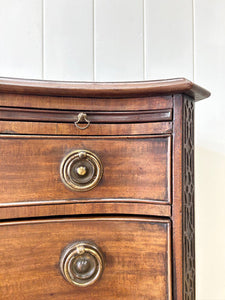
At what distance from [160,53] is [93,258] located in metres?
0.70

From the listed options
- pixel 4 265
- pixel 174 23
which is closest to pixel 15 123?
pixel 4 265

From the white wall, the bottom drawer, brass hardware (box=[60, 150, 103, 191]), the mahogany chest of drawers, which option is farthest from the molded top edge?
the white wall

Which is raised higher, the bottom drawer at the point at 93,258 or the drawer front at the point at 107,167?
the drawer front at the point at 107,167

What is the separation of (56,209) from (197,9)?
827 millimetres

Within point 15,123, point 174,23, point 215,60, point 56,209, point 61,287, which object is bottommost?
point 61,287

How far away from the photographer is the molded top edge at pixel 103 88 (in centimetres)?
47

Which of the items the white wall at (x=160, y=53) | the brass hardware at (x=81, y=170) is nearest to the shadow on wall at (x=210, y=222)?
the white wall at (x=160, y=53)

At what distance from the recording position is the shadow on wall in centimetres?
92

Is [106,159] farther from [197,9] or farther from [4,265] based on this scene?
[197,9]

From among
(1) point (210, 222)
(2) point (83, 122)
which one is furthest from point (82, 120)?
(1) point (210, 222)

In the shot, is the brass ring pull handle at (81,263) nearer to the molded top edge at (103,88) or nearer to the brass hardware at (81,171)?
the brass hardware at (81,171)

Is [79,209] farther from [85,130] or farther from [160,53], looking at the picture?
[160,53]

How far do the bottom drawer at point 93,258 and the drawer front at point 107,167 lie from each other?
0.15ft

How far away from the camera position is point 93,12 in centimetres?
90
